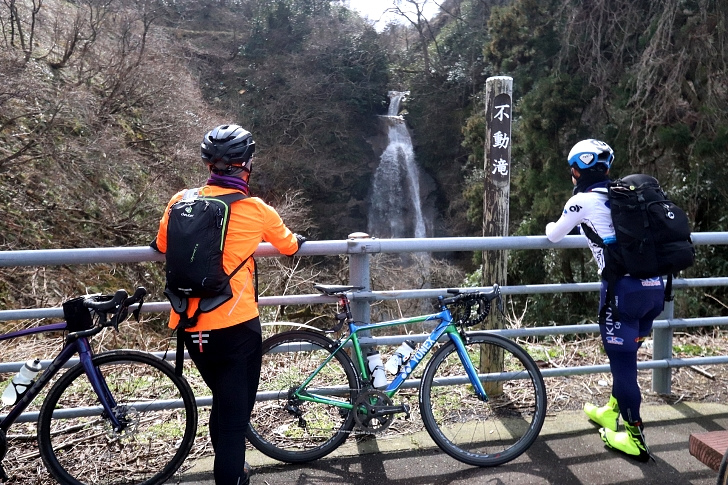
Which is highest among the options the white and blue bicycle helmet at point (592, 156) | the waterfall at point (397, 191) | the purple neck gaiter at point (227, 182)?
the white and blue bicycle helmet at point (592, 156)

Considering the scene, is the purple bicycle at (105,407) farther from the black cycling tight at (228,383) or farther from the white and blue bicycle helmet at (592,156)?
the white and blue bicycle helmet at (592,156)

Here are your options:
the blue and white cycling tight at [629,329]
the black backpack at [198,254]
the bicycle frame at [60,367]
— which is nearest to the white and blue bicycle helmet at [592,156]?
the blue and white cycling tight at [629,329]

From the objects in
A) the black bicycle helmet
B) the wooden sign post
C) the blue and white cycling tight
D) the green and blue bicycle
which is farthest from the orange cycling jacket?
the wooden sign post

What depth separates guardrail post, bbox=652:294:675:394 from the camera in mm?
4125

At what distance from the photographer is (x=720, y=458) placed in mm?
2404

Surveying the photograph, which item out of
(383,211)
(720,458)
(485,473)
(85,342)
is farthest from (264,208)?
(383,211)

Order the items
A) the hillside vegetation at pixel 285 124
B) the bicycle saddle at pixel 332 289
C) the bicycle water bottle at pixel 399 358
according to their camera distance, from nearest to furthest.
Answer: the bicycle saddle at pixel 332 289 → the bicycle water bottle at pixel 399 358 → the hillside vegetation at pixel 285 124

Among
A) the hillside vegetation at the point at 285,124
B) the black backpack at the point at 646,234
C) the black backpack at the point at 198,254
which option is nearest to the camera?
the black backpack at the point at 198,254

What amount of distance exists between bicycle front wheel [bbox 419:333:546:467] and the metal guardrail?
247mm

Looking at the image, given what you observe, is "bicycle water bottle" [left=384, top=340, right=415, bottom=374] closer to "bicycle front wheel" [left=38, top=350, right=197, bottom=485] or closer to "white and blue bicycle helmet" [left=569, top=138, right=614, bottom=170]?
"bicycle front wheel" [left=38, top=350, right=197, bottom=485]

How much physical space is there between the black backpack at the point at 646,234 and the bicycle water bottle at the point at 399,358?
1217mm

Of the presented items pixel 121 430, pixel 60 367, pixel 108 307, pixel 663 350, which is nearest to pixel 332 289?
pixel 108 307

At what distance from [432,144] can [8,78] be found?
22.5 metres

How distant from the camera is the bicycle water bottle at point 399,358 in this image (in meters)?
3.40
